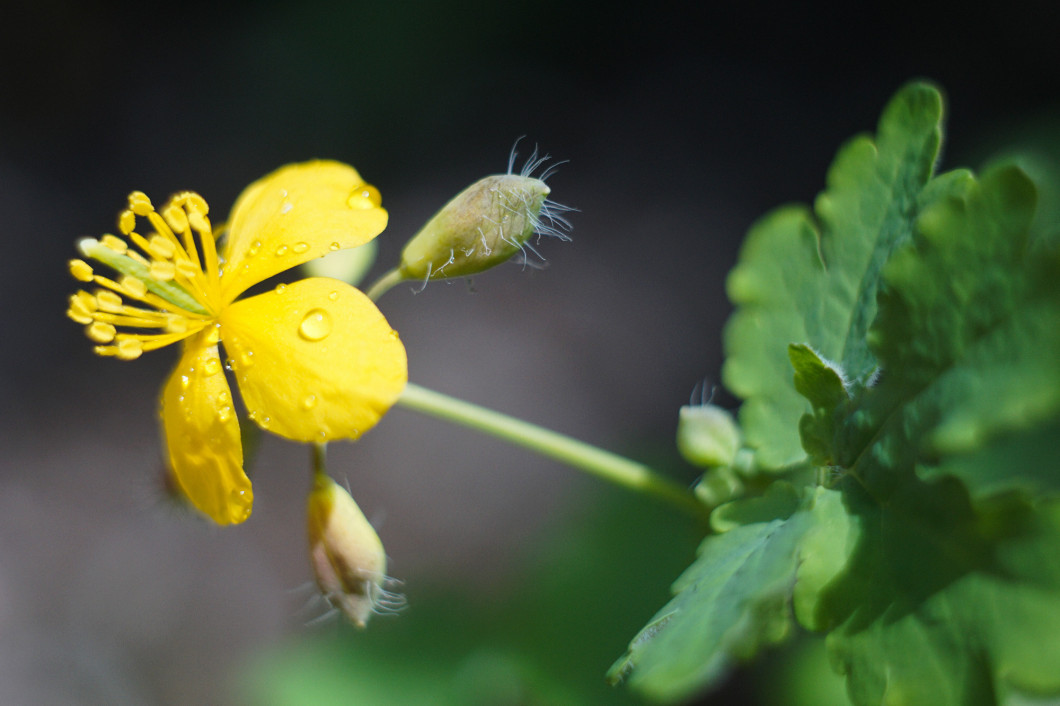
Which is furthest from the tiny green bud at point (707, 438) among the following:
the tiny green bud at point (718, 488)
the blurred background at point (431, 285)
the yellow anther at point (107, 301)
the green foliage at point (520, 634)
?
the blurred background at point (431, 285)

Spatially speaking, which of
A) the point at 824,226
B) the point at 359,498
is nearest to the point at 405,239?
the point at 359,498

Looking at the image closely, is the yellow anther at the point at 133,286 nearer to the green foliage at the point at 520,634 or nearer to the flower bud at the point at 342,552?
the flower bud at the point at 342,552

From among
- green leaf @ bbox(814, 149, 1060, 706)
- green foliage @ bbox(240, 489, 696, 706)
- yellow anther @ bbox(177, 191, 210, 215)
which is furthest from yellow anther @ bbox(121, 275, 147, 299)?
green foliage @ bbox(240, 489, 696, 706)

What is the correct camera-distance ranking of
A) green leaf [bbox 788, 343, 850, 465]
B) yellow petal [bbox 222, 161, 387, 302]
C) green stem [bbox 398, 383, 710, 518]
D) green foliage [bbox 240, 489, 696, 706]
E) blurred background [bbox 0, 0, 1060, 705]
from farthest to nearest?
1. blurred background [bbox 0, 0, 1060, 705]
2. green foliage [bbox 240, 489, 696, 706]
3. green stem [bbox 398, 383, 710, 518]
4. yellow petal [bbox 222, 161, 387, 302]
5. green leaf [bbox 788, 343, 850, 465]

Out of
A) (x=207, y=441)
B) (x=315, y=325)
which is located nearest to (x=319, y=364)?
(x=315, y=325)

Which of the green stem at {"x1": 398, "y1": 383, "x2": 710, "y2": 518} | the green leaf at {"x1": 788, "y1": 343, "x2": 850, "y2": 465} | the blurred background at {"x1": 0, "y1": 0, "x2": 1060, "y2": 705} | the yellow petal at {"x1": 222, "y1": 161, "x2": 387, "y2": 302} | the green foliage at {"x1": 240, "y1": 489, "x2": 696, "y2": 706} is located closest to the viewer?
the green leaf at {"x1": 788, "y1": 343, "x2": 850, "y2": 465}

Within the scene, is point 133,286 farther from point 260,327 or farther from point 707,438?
point 707,438

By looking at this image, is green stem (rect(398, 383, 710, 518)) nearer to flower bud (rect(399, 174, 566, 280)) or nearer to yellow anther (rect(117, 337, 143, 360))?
flower bud (rect(399, 174, 566, 280))
